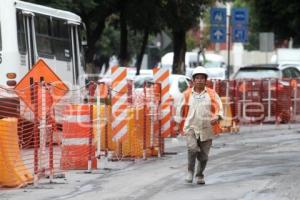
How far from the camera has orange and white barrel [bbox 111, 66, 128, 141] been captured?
1647cm

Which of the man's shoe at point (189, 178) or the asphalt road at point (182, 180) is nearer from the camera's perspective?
the asphalt road at point (182, 180)

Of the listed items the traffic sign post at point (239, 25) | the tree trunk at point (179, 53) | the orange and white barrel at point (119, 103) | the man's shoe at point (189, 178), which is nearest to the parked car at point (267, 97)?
the traffic sign post at point (239, 25)

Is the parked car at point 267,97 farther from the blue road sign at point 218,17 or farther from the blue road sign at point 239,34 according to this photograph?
the blue road sign at point 239,34

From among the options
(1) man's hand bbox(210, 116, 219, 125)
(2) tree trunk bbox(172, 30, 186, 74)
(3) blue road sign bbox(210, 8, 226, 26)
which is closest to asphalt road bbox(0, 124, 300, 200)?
(1) man's hand bbox(210, 116, 219, 125)

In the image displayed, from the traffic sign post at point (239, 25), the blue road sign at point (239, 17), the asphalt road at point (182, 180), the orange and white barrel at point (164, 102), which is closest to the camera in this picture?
the asphalt road at point (182, 180)

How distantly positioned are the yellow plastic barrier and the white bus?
18.4 ft

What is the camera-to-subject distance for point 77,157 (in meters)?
14.9

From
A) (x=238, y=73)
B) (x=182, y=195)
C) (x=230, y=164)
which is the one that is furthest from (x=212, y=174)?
(x=238, y=73)

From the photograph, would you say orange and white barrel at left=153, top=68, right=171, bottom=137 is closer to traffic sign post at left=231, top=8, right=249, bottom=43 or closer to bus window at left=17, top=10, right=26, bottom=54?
bus window at left=17, top=10, right=26, bottom=54

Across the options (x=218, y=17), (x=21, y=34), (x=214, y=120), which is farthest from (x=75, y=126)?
(x=218, y=17)

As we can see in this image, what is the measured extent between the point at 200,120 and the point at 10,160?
3006mm

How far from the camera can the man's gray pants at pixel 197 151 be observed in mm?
12781

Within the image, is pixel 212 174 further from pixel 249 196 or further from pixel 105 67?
pixel 105 67

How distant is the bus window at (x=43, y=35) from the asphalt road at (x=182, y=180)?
4.45 metres
